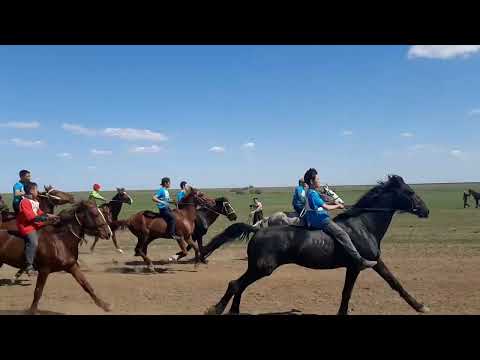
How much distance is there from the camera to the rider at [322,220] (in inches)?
→ 264

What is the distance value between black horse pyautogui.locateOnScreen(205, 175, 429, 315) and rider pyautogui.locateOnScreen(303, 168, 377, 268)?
0.43 ft

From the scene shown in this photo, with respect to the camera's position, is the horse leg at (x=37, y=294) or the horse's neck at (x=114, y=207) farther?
the horse's neck at (x=114, y=207)

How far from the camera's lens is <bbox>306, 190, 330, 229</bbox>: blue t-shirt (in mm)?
6840

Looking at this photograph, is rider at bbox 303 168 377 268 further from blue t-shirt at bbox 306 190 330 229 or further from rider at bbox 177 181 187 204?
rider at bbox 177 181 187 204

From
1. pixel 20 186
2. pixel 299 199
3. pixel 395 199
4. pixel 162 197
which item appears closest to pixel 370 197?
pixel 395 199

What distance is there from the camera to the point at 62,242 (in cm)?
759

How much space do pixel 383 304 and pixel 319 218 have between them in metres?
2.73

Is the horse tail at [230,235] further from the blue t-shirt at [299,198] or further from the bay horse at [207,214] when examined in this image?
the bay horse at [207,214]

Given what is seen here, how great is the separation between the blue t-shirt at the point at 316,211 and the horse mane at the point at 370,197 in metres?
0.68

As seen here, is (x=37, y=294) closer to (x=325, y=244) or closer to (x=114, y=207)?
(x=325, y=244)

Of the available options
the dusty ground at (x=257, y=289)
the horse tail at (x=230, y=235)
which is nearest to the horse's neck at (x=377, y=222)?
the dusty ground at (x=257, y=289)

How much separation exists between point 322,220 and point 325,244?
1.39ft
